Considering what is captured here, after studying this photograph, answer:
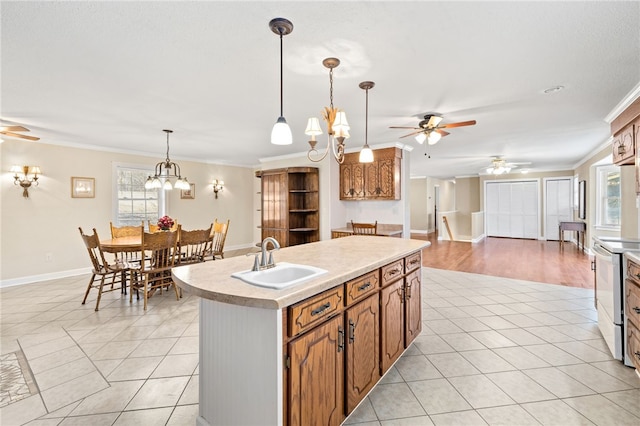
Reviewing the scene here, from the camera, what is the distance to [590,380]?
217 centimetres

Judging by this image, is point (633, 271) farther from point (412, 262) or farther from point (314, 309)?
point (314, 309)

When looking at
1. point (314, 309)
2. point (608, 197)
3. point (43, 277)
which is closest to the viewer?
point (314, 309)

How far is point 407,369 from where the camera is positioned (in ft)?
7.66

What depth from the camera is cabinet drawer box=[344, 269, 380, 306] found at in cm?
167

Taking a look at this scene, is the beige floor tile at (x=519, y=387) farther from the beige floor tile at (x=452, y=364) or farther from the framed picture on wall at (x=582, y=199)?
the framed picture on wall at (x=582, y=199)

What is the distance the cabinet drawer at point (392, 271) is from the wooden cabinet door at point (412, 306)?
0.50 feet

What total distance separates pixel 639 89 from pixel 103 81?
16.6ft

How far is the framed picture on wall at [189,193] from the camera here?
6.81m

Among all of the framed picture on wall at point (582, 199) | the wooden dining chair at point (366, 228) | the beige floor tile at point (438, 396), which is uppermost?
the framed picture on wall at point (582, 199)

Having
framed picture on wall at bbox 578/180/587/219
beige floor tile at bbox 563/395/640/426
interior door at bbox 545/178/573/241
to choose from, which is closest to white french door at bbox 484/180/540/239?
interior door at bbox 545/178/573/241

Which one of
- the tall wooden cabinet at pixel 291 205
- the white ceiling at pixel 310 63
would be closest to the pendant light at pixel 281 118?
the white ceiling at pixel 310 63

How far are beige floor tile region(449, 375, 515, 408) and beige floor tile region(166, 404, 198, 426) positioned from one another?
1780 millimetres

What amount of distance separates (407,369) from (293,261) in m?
1.31

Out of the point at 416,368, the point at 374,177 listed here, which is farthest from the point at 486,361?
the point at 374,177
